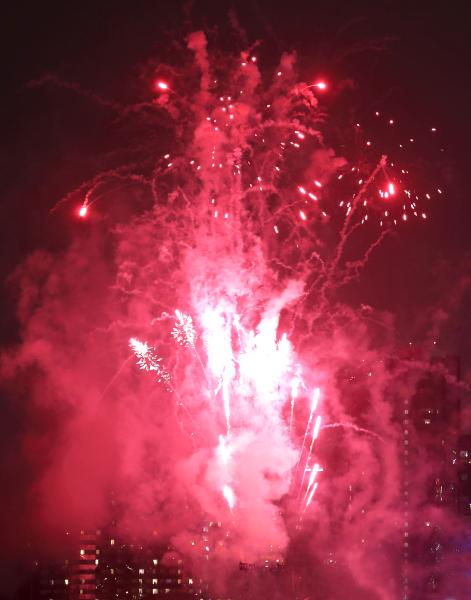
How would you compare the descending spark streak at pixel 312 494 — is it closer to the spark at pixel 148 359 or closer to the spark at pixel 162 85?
the spark at pixel 148 359

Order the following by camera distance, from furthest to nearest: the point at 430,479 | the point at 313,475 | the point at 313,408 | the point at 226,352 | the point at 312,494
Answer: the point at 430,479 < the point at 312,494 < the point at 313,475 < the point at 313,408 < the point at 226,352

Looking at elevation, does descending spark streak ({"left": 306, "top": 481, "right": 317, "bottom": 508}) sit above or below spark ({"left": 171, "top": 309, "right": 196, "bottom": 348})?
below

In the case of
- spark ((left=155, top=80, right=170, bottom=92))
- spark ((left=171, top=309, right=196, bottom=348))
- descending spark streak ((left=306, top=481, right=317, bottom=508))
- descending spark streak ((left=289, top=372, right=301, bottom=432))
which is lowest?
descending spark streak ((left=306, top=481, right=317, bottom=508))

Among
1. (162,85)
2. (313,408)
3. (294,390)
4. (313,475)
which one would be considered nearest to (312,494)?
(313,475)

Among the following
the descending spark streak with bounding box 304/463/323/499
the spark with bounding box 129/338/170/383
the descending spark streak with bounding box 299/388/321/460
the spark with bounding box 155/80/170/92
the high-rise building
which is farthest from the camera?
the high-rise building

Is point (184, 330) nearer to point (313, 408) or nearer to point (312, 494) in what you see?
point (313, 408)

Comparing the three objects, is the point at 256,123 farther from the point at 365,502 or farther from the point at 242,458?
the point at 365,502

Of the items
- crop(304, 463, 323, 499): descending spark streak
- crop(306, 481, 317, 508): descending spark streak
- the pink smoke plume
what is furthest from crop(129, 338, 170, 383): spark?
crop(306, 481, 317, 508): descending spark streak

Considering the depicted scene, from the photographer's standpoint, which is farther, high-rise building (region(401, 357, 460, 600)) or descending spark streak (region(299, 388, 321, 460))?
high-rise building (region(401, 357, 460, 600))

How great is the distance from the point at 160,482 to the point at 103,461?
3.25ft

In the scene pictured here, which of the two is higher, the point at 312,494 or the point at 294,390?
the point at 294,390

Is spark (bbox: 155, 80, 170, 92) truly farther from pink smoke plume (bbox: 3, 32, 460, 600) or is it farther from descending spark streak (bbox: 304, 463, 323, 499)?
descending spark streak (bbox: 304, 463, 323, 499)

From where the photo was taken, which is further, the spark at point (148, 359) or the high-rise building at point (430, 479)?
the high-rise building at point (430, 479)

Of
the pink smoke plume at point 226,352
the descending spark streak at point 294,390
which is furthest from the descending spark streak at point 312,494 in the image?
the descending spark streak at point 294,390
